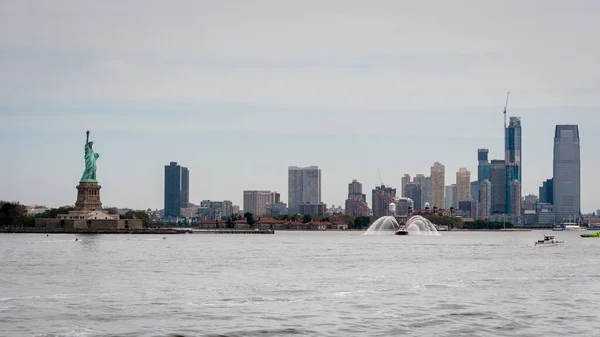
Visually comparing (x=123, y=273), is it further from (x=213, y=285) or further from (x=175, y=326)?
(x=175, y=326)

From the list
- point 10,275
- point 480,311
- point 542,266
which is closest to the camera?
point 480,311

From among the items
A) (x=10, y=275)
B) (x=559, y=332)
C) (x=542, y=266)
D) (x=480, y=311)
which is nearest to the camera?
(x=559, y=332)

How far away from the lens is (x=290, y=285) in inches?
2470

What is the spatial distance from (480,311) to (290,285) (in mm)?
16641

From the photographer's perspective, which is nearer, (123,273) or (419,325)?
(419,325)

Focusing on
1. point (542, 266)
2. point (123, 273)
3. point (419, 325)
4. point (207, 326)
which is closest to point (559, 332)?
point (419, 325)

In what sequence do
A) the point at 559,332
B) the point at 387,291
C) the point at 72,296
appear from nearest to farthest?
the point at 559,332
the point at 72,296
the point at 387,291

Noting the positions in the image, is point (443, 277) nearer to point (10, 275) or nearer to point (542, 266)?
point (542, 266)

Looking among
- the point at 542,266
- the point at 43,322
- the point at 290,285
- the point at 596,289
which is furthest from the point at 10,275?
the point at 542,266

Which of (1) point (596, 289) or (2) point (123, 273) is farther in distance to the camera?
(2) point (123, 273)

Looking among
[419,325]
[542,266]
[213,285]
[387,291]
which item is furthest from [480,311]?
[542,266]

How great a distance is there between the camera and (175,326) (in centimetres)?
4331

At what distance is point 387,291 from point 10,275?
92.7ft

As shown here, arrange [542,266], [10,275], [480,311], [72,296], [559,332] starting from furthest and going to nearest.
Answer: [542,266], [10,275], [72,296], [480,311], [559,332]
